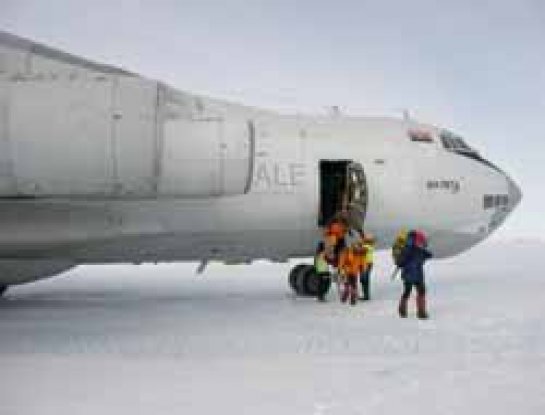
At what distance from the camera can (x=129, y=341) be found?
9023mm

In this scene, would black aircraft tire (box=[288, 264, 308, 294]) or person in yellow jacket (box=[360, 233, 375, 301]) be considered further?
black aircraft tire (box=[288, 264, 308, 294])

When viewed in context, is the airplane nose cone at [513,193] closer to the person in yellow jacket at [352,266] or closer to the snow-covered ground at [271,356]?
the snow-covered ground at [271,356]

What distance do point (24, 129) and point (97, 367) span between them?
135 inches

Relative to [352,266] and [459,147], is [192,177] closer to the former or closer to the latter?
[352,266]

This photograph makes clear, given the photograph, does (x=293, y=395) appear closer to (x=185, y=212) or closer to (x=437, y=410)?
(x=437, y=410)

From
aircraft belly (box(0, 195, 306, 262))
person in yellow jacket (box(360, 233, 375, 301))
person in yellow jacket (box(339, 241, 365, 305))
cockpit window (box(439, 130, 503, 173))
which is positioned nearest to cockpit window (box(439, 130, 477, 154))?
cockpit window (box(439, 130, 503, 173))

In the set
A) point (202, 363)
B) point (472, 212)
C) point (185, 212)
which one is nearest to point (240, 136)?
point (185, 212)

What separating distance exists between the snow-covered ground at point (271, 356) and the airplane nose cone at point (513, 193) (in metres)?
2.76

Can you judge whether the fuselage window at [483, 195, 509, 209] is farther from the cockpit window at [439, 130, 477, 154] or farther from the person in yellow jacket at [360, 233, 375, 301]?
the person in yellow jacket at [360, 233, 375, 301]

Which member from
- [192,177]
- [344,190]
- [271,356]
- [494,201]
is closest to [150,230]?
[192,177]

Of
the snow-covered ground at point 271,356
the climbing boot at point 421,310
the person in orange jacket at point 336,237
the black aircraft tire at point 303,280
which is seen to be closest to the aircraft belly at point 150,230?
the black aircraft tire at point 303,280

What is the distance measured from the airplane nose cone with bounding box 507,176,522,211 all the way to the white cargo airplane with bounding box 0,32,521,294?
0.06m

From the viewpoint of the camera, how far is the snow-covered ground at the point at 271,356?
19.1ft

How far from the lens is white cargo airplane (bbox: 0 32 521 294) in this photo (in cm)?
870
